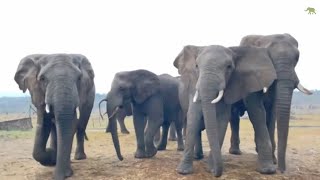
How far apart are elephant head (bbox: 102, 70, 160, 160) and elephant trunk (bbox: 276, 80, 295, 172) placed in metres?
4.31

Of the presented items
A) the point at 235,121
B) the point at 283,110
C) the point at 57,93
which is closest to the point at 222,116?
the point at 283,110

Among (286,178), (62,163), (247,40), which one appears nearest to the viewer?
(62,163)

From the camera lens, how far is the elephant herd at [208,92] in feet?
34.5

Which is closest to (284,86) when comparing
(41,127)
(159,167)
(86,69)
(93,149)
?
(159,167)

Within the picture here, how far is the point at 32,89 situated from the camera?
37.5 ft

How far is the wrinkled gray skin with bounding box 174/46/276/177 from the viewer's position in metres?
10.7

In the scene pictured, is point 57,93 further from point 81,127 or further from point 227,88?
point 81,127

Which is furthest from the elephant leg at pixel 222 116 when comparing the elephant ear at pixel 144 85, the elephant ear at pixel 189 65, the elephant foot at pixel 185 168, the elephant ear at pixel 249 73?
the elephant ear at pixel 144 85

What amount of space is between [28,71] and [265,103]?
6.05 m

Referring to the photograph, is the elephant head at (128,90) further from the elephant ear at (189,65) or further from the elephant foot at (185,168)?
the elephant foot at (185,168)

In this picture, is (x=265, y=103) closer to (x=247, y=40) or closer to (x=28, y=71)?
(x=247, y=40)

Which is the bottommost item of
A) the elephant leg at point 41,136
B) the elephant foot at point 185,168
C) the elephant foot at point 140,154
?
the elephant foot at point 140,154

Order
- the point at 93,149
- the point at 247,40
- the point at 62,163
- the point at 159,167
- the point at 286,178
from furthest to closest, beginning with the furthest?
the point at 93,149, the point at 247,40, the point at 159,167, the point at 286,178, the point at 62,163

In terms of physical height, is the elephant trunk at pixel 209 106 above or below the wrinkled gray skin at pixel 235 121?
above
